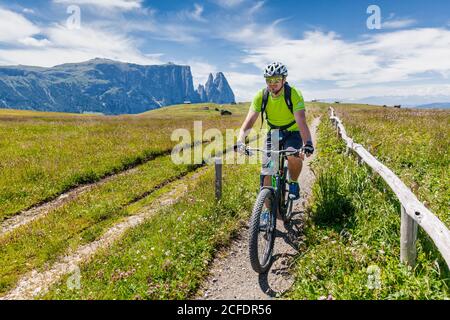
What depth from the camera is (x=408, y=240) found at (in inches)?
183

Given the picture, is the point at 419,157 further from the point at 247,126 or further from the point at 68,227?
the point at 68,227

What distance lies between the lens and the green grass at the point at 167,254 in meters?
5.31

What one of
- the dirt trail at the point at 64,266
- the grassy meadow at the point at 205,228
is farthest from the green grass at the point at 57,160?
the dirt trail at the point at 64,266

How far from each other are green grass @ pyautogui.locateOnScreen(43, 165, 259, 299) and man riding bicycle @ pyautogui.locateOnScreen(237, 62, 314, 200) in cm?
182

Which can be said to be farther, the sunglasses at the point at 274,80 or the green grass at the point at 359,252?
the sunglasses at the point at 274,80

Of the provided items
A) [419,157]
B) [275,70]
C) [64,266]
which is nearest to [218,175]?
[275,70]

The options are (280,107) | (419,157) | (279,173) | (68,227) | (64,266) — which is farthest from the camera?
(419,157)

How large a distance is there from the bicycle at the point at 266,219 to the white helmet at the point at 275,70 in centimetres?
152

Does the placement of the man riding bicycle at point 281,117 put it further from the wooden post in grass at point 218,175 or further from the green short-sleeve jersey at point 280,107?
the wooden post in grass at point 218,175

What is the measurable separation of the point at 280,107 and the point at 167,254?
387cm

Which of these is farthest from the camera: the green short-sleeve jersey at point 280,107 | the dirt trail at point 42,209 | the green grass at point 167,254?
the dirt trail at point 42,209
